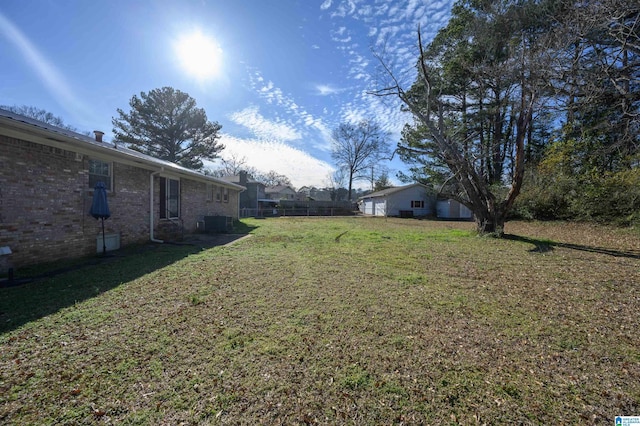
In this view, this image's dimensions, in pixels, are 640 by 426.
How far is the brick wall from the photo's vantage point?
4641 mm

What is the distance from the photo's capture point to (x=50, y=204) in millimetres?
5254

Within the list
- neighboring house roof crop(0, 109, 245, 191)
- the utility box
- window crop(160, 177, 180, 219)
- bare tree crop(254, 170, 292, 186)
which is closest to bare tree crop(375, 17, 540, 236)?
the utility box

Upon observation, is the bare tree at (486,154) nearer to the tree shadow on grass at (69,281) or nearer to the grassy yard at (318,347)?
the grassy yard at (318,347)

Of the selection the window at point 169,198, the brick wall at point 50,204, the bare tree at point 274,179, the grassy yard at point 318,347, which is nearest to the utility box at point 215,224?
the window at point 169,198

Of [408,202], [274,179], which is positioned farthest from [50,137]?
[274,179]

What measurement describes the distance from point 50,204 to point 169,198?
430 centimetres

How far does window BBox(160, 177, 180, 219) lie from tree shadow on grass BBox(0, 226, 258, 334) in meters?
2.46

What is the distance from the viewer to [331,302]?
3846mm

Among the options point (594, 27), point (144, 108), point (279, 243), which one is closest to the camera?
point (594, 27)

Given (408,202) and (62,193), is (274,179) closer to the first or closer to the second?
(408,202)

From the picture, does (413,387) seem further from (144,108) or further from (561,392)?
(144,108)

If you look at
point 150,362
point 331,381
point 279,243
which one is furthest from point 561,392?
point 279,243

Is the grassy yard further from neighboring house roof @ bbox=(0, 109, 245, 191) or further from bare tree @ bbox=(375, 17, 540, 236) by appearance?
bare tree @ bbox=(375, 17, 540, 236)

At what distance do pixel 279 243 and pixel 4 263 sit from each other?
6.16 metres
